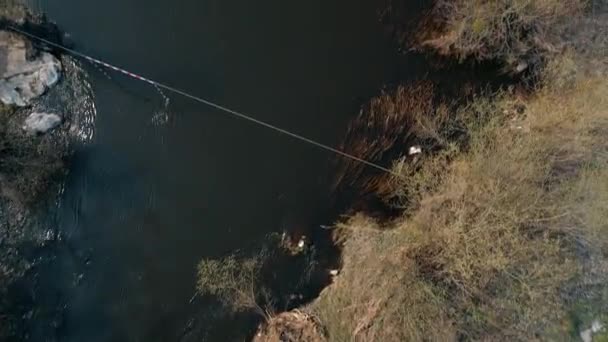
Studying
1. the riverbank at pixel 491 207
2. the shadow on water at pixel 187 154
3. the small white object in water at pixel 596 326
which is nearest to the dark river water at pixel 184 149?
the shadow on water at pixel 187 154

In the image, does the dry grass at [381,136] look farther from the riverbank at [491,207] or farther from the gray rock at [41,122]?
the gray rock at [41,122]

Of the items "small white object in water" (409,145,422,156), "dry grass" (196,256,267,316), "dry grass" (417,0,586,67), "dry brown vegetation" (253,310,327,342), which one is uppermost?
"dry grass" (417,0,586,67)

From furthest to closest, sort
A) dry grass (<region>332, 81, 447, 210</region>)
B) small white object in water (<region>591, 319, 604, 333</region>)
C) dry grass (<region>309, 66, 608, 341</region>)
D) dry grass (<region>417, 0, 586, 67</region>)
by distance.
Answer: dry grass (<region>332, 81, 447, 210</region>) < dry grass (<region>417, 0, 586, 67</region>) < small white object in water (<region>591, 319, 604, 333</region>) < dry grass (<region>309, 66, 608, 341</region>)

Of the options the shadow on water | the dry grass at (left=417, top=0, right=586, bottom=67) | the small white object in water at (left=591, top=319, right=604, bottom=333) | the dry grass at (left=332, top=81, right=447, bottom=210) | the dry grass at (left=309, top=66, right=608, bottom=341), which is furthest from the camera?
the dry grass at (left=332, top=81, right=447, bottom=210)

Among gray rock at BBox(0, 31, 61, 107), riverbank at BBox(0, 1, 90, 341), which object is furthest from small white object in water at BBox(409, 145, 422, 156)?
gray rock at BBox(0, 31, 61, 107)

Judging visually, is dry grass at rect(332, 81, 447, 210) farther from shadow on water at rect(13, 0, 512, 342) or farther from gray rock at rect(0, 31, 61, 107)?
gray rock at rect(0, 31, 61, 107)

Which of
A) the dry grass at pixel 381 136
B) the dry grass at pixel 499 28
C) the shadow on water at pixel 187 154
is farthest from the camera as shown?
the dry grass at pixel 381 136
